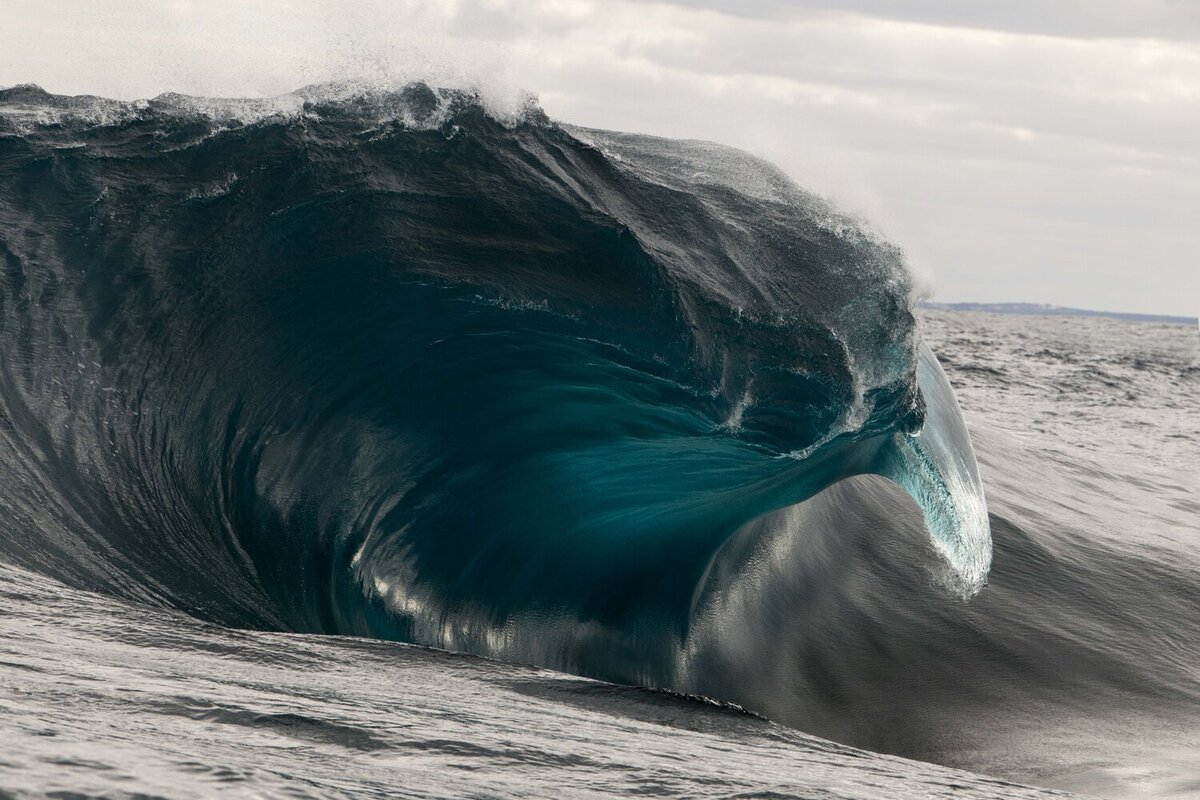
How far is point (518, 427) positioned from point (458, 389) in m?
0.27

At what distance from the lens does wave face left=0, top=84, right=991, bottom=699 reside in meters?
4.18

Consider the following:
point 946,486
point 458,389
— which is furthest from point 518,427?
point 946,486

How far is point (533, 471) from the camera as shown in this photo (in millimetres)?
4594

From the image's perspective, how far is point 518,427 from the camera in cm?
451

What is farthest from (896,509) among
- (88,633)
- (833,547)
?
(88,633)

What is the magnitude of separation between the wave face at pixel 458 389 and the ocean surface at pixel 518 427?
1 centimetres

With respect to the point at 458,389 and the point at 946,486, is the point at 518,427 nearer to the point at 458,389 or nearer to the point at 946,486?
the point at 458,389

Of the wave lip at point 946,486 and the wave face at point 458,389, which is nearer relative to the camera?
the wave face at point 458,389

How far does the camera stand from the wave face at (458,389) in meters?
4.18

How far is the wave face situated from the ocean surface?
0.01m

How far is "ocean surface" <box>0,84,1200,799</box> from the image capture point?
412 centimetres

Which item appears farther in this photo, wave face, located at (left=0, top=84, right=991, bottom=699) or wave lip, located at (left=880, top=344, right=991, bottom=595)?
wave lip, located at (left=880, top=344, right=991, bottom=595)

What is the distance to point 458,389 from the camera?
4488 millimetres

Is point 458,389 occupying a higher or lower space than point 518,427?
higher
